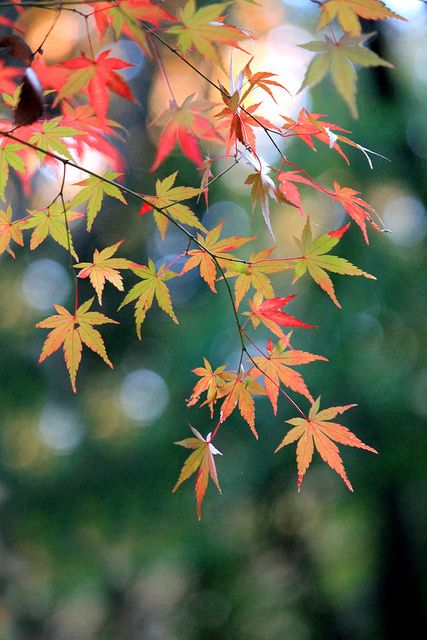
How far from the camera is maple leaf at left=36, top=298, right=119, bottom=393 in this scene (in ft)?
2.06

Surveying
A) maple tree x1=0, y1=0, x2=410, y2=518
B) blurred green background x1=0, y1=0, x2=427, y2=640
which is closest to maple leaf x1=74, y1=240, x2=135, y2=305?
maple tree x1=0, y1=0, x2=410, y2=518

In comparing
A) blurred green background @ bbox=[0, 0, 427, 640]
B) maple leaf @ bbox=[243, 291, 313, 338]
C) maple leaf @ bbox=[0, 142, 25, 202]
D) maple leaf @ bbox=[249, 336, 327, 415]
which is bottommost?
blurred green background @ bbox=[0, 0, 427, 640]

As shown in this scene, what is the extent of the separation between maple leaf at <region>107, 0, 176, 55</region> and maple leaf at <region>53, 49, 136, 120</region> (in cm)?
4

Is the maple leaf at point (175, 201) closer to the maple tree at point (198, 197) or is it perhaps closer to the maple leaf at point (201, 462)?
the maple tree at point (198, 197)

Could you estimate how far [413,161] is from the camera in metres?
2.25

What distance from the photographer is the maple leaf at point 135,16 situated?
44 centimetres

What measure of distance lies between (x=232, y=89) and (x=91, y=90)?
0.12 meters

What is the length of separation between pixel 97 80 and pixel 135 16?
0.08 meters

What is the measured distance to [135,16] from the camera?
47cm

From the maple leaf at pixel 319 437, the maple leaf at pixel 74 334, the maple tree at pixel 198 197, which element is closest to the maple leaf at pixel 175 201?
the maple tree at pixel 198 197

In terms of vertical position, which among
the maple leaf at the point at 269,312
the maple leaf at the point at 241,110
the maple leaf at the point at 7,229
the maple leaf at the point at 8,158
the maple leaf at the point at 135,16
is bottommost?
the maple leaf at the point at 269,312

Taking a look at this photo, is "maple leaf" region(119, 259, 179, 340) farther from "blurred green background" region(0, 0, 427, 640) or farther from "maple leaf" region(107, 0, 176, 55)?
"blurred green background" region(0, 0, 427, 640)

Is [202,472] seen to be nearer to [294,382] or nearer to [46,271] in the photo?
[294,382]

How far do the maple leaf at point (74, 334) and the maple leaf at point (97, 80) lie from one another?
0.63 ft
